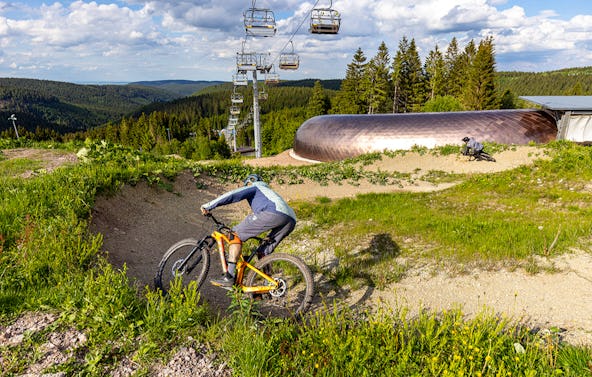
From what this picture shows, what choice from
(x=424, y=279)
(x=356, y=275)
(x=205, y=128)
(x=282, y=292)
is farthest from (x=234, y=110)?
(x=205, y=128)

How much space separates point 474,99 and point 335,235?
5668 cm

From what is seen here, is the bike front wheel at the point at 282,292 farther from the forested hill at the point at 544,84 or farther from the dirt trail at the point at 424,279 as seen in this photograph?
the forested hill at the point at 544,84

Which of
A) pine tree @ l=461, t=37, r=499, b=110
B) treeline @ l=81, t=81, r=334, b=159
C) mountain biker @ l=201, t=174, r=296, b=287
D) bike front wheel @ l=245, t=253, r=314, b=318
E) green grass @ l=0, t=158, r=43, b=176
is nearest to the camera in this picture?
bike front wheel @ l=245, t=253, r=314, b=318

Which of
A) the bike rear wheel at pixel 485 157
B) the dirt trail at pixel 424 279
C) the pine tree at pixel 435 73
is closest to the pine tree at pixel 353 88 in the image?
the pine tree at pixel 435 73

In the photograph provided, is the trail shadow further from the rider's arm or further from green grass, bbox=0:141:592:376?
the rider's arm

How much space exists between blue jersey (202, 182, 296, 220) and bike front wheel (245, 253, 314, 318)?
2.35 ft

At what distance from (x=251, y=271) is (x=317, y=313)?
56.7 inches

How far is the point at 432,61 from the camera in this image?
6962cm

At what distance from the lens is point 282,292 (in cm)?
518

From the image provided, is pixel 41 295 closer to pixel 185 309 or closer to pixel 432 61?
pixel 185 309

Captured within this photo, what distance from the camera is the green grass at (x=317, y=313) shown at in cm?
353

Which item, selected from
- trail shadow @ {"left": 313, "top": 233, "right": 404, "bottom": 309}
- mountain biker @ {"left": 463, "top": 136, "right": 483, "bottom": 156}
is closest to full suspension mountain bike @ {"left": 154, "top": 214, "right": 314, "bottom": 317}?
trail shadow @ {"left": 313, "top": 233, "right": 404, "bottom": 309}

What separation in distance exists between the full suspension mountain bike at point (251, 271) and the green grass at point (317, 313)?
1.53ft

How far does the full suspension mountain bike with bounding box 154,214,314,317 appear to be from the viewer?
4.96 meters
